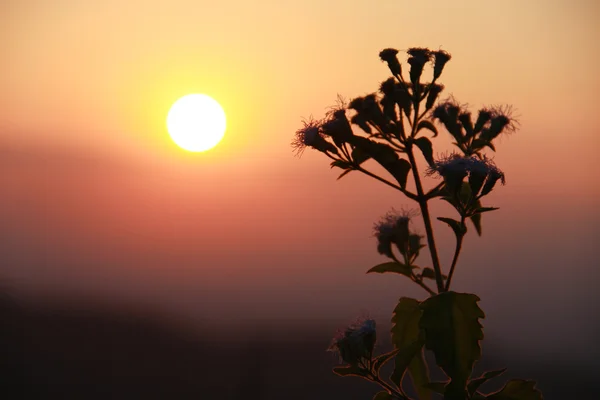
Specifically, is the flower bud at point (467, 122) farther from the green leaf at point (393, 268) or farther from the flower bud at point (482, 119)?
the green leaf at point (393, 268)

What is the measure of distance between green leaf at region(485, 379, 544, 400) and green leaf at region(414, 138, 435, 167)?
1.29m

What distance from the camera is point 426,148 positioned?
3758 mm

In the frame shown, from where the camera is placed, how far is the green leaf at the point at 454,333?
3.13 m

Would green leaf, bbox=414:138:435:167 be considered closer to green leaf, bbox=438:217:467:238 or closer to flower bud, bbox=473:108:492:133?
green leaf, bbox=438:217:467:238

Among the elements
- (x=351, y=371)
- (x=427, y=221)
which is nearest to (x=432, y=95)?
(x=427, y=221)

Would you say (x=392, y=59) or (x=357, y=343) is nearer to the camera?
(x=357, y=343)

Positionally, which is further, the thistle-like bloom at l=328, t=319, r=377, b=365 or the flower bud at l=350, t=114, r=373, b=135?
the flower bud at l=350, t=114, r=373, b=135

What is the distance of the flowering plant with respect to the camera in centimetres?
322

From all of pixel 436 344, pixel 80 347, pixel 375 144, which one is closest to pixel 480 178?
pixel 375 144

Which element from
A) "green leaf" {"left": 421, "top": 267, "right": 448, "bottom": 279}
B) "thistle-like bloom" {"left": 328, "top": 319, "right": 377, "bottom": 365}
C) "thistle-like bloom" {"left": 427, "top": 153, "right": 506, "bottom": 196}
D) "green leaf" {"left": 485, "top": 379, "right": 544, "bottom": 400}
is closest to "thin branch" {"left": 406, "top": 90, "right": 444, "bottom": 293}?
"thistle-like bloom" {"left": 427, "top": 153, "right": 506, "bottom": 196}

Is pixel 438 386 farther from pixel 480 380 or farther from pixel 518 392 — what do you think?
pixel 518 392

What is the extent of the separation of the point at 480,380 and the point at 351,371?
0.82 meters

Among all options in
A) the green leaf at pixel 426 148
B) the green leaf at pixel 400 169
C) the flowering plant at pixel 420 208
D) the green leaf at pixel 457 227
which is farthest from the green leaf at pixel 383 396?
the green leaf at pixel 426 148

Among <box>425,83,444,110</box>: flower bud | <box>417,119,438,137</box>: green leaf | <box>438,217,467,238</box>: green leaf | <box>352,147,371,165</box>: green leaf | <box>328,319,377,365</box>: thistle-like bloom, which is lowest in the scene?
<box>328,319,377,365</box>: thistle-like bloom
